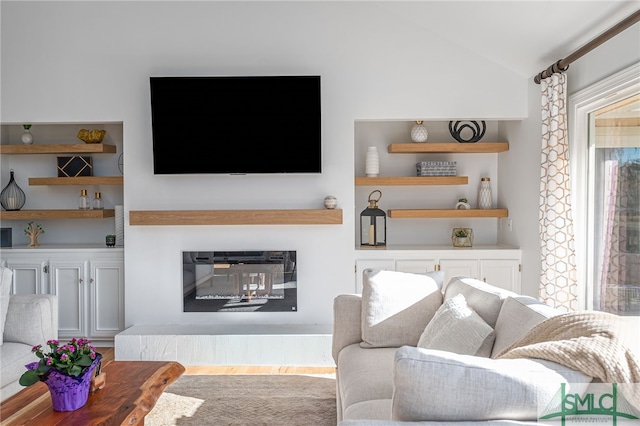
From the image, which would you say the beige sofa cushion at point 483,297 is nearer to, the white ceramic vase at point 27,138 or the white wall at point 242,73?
the white wall at point 242,73

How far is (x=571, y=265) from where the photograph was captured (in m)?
3.71

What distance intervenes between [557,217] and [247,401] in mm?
2378

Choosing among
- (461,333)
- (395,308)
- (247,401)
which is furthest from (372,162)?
(461,333)

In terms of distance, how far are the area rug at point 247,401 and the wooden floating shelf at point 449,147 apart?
2096 mm

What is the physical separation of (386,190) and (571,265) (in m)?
2.02

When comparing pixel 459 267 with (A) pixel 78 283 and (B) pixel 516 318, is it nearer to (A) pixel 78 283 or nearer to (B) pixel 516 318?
(B) pixel 516 318

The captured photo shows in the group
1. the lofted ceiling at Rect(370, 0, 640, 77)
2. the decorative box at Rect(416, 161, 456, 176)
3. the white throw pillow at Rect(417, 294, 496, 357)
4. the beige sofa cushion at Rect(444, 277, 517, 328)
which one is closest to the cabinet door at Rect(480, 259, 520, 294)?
the decorative box at Rect(416, 161, 456, 176)

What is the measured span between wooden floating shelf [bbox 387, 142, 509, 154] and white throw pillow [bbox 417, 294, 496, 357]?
2.59m

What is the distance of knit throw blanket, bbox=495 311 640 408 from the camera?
4.71 feet

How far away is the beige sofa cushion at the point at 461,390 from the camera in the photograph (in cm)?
136

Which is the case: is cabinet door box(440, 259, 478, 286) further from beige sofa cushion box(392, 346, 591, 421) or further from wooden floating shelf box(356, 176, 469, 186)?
beige sofa cushion box(392, 346, 591, 421)

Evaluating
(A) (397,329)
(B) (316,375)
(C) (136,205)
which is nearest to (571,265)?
(A) (397,329)

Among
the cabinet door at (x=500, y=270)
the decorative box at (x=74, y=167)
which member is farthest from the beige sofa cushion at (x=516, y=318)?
the decorative box at (x=74, y=167)

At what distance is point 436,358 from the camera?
1.40 metres
